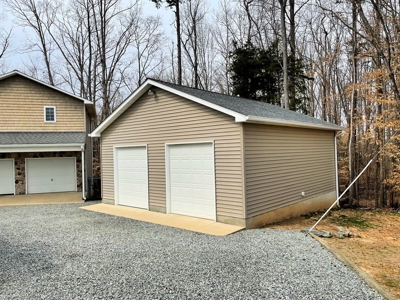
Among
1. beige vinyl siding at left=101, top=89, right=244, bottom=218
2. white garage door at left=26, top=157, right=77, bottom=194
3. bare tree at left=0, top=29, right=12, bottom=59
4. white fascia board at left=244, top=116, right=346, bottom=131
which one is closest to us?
white fascia board at left=244, top=116, right=346, bottom=131

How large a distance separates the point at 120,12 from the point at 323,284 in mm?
21633

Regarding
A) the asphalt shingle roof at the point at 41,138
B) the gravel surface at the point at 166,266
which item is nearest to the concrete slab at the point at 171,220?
the gravel surface at the point at 166,266

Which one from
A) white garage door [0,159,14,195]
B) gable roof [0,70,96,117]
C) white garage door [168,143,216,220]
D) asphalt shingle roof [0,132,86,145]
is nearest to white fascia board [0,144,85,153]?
asphalt shingle roof [0,132,86,145]

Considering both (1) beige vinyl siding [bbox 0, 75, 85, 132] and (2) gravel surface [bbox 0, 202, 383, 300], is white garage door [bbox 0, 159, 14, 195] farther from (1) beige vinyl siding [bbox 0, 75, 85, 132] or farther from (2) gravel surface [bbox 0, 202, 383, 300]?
(2) gravel surface [bbox 0, 202, 383, 300]

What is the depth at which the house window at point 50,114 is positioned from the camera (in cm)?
1381

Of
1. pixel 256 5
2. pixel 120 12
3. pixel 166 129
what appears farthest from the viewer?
pixel 120 12

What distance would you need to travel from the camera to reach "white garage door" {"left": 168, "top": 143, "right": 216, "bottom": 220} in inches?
298

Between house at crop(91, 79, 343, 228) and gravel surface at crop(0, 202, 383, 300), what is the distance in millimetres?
Result: 1202

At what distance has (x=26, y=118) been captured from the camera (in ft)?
44.4

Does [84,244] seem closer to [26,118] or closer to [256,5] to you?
[26,118]

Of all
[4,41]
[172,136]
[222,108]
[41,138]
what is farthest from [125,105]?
[4,41]

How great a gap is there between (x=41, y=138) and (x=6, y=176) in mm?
2593

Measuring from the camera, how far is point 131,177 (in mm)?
9734

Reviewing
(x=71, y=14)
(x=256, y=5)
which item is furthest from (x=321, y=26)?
(x=71, y=14)
